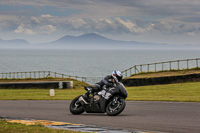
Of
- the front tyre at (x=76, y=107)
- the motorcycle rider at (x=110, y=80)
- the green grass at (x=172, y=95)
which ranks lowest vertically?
the front tyre at (x=76, y=107)

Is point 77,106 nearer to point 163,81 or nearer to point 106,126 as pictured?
point 106,126

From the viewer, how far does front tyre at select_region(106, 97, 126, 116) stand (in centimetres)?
1228

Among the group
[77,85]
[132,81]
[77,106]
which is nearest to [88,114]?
[77,106]

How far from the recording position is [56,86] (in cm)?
4041

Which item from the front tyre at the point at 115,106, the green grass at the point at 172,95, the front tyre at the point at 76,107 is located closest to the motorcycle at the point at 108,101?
the front tyre at the point at 115,106

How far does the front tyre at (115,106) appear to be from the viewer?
40.3ft

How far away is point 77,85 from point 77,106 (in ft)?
102

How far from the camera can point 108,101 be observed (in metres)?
12.6

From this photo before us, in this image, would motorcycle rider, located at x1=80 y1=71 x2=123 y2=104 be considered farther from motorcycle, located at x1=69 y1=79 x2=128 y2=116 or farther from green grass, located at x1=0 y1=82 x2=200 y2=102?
green grass, located at x1=0 y1=82 x2=200 y2=102

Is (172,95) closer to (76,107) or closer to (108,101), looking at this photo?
(76,107)

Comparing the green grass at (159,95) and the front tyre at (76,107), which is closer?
the front tyre at (76,107)

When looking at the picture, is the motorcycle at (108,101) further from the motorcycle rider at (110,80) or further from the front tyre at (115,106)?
the motorcycle rider at (110,80)

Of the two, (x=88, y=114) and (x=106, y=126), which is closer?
(x=106, y=126)

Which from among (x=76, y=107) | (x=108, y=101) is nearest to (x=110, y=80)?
(x=108, y=101)
